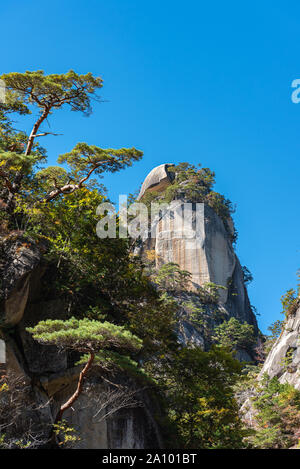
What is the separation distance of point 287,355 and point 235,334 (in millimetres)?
14231

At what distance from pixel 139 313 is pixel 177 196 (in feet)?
79.3

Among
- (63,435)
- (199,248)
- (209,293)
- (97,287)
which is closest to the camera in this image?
(63,435)

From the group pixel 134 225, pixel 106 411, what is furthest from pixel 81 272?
pixel 134 225

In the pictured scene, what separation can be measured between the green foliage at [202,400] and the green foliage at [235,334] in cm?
1794

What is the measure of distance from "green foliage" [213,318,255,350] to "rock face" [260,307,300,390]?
1269cm

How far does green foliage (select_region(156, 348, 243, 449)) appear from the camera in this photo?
9.72 metres

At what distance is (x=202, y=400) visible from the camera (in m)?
9.91

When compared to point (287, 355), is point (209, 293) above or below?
above

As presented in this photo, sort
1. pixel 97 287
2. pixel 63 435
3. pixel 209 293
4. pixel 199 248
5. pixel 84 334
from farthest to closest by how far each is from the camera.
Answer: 1. pixel 199 248
2. pixel 209 293
3. pixel 97 287
4. pixel 63 435
5. pixel 84 334

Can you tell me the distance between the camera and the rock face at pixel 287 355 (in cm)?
1402

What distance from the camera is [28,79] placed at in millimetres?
12438

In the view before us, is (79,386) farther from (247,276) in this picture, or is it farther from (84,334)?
(247,276)

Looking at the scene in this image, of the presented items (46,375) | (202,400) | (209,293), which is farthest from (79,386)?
(209,293)
